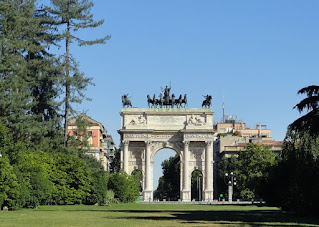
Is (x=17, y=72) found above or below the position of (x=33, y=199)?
above

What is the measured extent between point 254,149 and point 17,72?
48994 millimetres

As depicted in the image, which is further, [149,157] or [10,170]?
[149,157]

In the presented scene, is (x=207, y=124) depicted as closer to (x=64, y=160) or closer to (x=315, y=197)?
(x=64, y=160)

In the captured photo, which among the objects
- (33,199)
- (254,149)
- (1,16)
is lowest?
(33,199)

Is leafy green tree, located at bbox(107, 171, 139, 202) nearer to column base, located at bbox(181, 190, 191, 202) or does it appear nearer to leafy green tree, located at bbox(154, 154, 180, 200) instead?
column base, located at bbox(181, 190, 191, 202)

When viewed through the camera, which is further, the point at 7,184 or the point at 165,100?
the point at 165,100

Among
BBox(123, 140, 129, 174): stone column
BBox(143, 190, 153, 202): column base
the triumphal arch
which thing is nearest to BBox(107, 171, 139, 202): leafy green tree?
BBox(143, 190, 153, 202): column base

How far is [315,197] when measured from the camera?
30.4 m

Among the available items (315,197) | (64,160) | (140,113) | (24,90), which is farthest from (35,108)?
(315,197)

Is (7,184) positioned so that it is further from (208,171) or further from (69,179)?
(208,171)

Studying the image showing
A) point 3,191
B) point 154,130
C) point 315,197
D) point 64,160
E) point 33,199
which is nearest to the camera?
point 315,197

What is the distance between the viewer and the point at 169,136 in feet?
323

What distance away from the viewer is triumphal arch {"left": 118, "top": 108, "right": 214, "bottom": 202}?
9756 cm

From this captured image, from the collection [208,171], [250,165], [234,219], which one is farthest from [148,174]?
[234,219]
